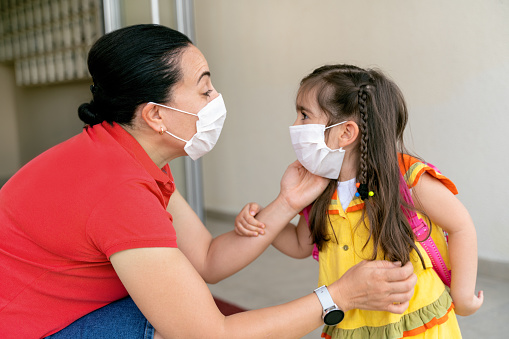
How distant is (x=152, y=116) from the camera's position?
1.21 metres

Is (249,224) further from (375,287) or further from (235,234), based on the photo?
(375,287)

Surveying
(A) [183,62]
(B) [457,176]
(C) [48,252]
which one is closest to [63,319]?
(C) [48,252]

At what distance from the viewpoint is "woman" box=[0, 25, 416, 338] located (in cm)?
100

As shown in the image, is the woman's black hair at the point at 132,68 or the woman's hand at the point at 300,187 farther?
the woman's hand at the point at 300,187

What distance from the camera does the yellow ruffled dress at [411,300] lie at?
1.19 meters

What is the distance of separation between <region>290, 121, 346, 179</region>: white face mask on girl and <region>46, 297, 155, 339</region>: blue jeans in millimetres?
596

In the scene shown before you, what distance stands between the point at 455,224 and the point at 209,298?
0.65m

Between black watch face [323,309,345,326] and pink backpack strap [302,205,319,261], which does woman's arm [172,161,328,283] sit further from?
black watch face [323,309,345,326]

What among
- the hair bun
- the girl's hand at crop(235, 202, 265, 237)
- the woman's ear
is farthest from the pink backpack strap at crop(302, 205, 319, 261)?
the hair bun

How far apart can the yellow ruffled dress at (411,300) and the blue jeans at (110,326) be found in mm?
507

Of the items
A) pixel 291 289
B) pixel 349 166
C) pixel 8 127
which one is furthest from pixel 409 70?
pixel 8 127

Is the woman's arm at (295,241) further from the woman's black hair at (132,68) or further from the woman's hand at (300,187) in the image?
the woman's black hair at (132,68)

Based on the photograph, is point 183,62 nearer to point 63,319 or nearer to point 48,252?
point 48,252

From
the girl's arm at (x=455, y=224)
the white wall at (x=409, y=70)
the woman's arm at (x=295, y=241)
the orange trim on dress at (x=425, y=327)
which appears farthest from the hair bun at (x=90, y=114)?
the white wall at (x=409, y=70)
